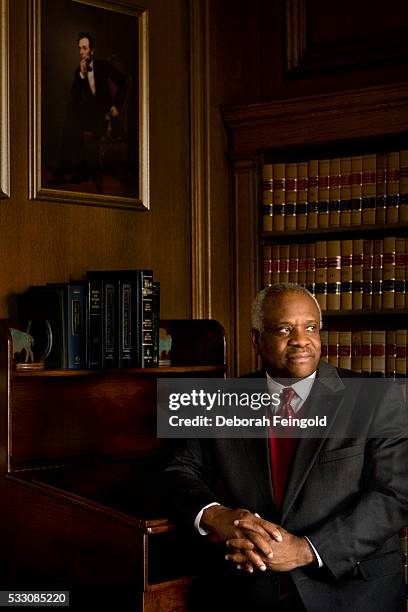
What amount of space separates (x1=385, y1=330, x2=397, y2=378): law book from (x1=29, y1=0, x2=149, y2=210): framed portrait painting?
125cm

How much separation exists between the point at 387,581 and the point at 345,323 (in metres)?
1.77

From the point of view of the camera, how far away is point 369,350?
14.4 ft

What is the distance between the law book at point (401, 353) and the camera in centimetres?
432

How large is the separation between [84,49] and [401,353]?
191cm

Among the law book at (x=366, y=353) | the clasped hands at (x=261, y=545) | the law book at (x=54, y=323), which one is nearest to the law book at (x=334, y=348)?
the law book at (x=366, y=353)

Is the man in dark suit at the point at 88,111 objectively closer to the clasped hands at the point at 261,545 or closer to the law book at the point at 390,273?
the law book at the point at 390,273

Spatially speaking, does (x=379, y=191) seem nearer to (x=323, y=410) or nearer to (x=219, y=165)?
(x=219, y=165)

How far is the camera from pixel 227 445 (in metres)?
3.32

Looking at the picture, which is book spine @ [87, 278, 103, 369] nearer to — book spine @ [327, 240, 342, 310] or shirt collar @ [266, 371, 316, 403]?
shirt collar @ [266, 371, 316, 403]

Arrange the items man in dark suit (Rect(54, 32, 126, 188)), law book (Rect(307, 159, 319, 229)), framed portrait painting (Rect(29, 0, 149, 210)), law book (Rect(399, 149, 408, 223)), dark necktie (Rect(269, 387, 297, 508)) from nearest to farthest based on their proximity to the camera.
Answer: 1. dark necktie (Rect(269, 387, 297, 508))
2. framed portrait painting (Rect(29, 0, 149, 210))
3. man in dark suit (Rect(54, 32, 126, 188))
4. law book (Rect(399, 149, 408, 223))
5. law book (Rect(307, 159, 319, 229))

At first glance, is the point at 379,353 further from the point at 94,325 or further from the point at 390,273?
the point at 94,325

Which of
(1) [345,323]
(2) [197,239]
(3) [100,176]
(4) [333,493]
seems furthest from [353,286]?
(4) [333,493]

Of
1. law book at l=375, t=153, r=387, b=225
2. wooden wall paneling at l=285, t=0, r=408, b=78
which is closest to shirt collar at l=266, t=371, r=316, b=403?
law book at l=375, t=153, r=387, b=225

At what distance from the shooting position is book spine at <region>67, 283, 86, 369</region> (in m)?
3.72
